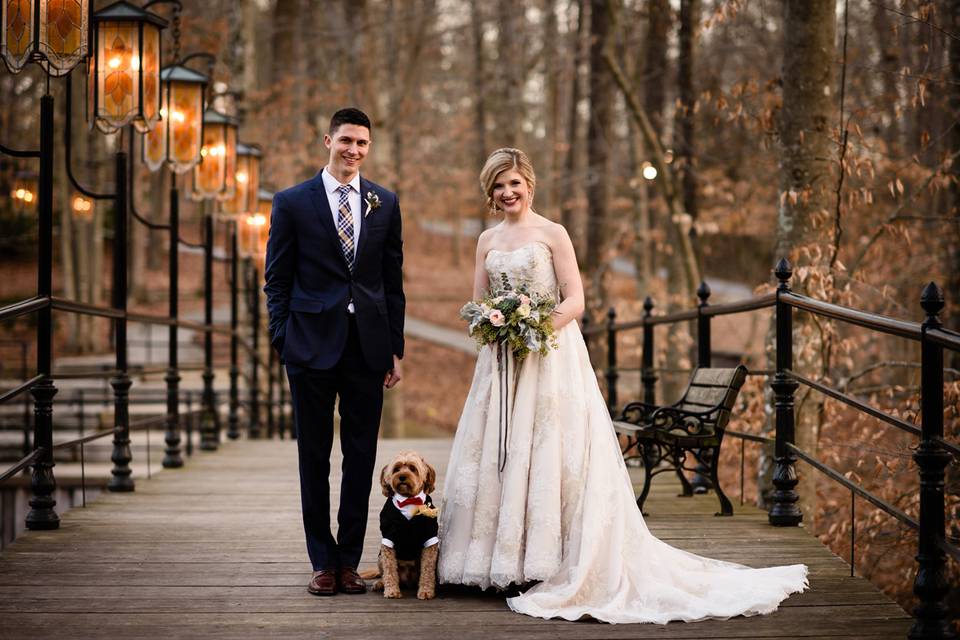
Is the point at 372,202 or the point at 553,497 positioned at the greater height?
the point at 372,202

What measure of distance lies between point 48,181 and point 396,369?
253 centimetres

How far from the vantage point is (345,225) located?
4.95 meters

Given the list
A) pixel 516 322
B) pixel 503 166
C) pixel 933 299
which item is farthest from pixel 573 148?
pixel 933 299

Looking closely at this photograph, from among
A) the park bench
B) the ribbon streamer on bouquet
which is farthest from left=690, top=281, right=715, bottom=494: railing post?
the ribbon streamer on bouquet

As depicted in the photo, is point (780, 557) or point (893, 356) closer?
point (780, 557)

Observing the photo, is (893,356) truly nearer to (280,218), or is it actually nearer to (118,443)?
(118,443)

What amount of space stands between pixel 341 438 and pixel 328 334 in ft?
1.54

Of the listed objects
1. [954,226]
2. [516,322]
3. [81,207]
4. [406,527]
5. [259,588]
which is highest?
[81,207]

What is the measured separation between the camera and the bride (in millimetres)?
4695

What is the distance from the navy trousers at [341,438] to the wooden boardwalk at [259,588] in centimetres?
24

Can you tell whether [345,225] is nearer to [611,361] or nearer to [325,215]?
[325,215]

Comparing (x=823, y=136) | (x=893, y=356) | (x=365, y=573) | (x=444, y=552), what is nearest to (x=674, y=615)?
(x=444, y=552)

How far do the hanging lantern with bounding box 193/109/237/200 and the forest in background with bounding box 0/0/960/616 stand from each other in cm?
476

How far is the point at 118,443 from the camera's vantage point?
8102mm
